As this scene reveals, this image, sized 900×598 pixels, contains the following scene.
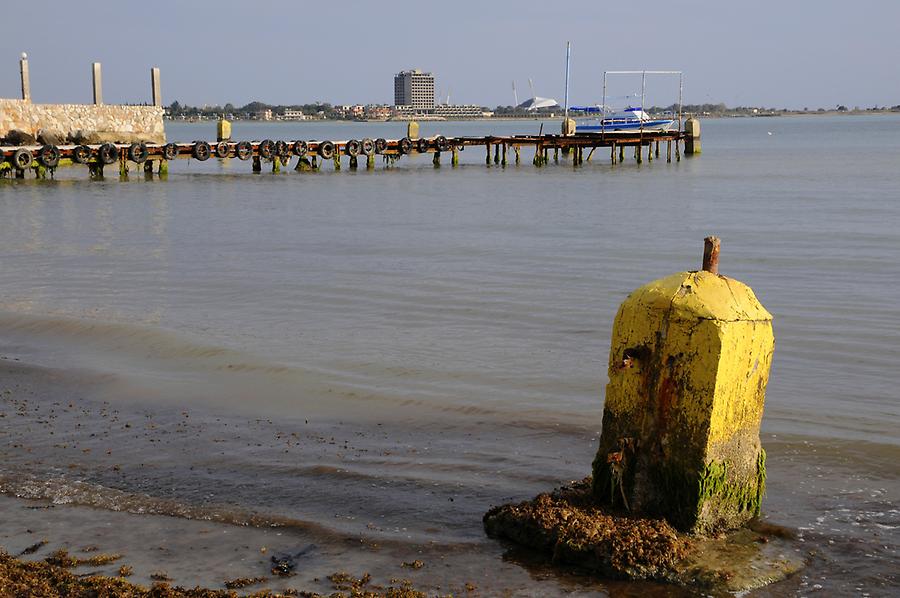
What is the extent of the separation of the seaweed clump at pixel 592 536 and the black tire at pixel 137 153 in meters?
37.1

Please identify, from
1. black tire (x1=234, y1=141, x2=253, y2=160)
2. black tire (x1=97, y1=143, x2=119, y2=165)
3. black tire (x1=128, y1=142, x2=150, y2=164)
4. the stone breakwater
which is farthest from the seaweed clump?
the stone breakwater

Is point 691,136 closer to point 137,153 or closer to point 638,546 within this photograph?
point 137,153

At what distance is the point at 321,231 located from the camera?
2292cm

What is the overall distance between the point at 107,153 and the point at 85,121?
1189 centimetres

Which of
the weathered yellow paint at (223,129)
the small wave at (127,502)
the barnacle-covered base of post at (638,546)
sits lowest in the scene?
the small wave at (127,502)

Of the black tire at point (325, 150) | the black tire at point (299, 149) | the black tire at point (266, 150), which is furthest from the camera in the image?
the black tire at point (325, 150)

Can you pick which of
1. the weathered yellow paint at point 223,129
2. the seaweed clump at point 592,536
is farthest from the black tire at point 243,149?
the seaweed clump at point 592,536

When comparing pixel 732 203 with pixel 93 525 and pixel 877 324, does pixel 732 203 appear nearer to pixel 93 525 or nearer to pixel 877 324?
pixel 877 324

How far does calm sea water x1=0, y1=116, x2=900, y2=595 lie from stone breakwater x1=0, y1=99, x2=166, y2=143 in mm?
23790

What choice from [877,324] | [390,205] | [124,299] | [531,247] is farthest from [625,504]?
[390,205]

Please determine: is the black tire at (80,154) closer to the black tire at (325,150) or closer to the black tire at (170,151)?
the black tire at (170,151)

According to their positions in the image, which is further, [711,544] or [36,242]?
[36,242]

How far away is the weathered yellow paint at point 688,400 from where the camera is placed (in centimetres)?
496

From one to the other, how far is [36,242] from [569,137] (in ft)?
118
